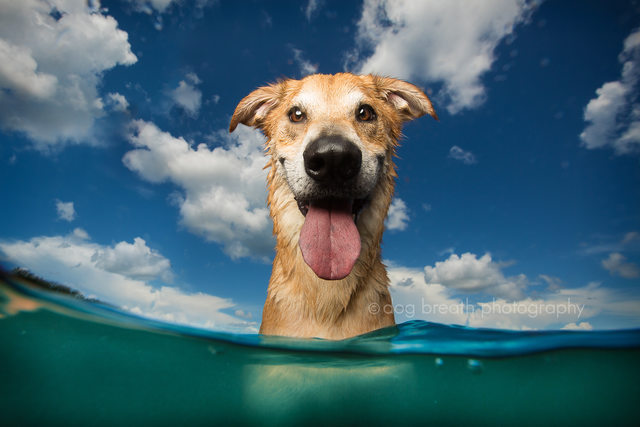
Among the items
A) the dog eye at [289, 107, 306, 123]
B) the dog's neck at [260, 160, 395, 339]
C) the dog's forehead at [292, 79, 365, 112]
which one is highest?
the dog's forehead at [292, 79, 365, 112]

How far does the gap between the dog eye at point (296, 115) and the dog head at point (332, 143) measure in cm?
1

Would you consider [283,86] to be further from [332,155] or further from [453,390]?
[453,390]

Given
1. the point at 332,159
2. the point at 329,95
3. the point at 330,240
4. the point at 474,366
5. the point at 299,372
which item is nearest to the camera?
the point at 332,159

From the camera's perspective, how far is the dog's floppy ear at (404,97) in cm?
469

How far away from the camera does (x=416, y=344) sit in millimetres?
4152

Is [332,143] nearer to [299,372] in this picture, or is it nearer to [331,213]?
[331,213]

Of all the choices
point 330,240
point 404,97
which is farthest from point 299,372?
point 404,97

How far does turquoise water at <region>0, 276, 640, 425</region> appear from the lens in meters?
4.00

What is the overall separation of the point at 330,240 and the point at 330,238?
0.02 meters

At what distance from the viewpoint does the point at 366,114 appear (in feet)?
13.7

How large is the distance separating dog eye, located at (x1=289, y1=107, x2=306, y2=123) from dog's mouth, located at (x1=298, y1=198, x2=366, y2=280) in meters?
1.20

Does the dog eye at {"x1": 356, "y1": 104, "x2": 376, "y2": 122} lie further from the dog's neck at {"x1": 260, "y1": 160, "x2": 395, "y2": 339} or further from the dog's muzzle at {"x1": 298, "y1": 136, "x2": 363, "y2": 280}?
the dog's muzzle at {"x1": 298, "y1": 136, "x2": 363, "y2": 280}

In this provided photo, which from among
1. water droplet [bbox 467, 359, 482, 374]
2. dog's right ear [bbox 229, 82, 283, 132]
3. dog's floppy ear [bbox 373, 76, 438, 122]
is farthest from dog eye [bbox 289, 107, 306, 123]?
water droplet [bbox 467, 359, 482, 374]

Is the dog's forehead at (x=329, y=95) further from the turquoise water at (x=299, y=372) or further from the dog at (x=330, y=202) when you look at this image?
the turquoise water at (x=299, y=372)
